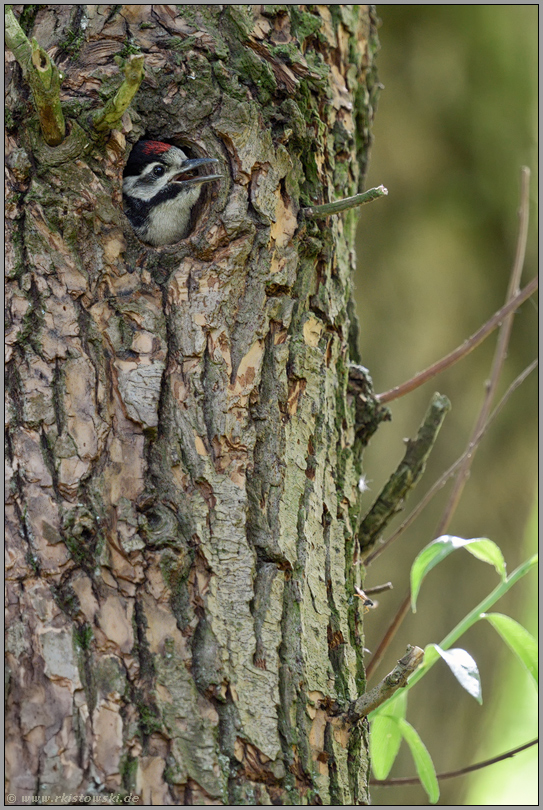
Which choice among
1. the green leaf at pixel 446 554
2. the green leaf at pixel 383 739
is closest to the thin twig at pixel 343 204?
the green leaf at pixel 446 554

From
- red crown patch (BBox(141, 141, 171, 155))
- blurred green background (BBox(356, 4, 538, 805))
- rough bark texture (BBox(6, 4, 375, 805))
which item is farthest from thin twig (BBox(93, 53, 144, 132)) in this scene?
blurred green background (BBox(356, 4, 538, 805))

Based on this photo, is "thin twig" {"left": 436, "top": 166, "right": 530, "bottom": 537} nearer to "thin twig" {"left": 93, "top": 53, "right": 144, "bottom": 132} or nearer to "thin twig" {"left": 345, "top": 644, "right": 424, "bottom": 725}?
"thin twig" {"left": 345, "top": 644, "right": 424, "bottom": 725}

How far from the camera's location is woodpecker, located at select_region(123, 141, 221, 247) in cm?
274

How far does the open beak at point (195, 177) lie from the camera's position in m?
2.35

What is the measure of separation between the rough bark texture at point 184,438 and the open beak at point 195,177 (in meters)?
0.04

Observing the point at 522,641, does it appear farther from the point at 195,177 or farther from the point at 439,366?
the point at 195,177

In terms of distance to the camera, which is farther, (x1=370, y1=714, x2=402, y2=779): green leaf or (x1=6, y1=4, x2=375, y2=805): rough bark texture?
(x1=370, y1=714, x2=402, y2=779): green leaf

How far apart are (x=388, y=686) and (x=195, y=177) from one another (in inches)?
73.3

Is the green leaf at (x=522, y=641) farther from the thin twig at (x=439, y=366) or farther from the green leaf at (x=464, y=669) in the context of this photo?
the thin twig at (x=439, y=366)

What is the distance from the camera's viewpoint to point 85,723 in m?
1.66

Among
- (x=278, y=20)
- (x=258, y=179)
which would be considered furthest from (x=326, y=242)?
(x=278, y=20)

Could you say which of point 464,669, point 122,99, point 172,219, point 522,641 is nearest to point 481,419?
point 522,641

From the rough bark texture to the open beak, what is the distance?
0.04 metres

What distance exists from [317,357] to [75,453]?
0.81 m
